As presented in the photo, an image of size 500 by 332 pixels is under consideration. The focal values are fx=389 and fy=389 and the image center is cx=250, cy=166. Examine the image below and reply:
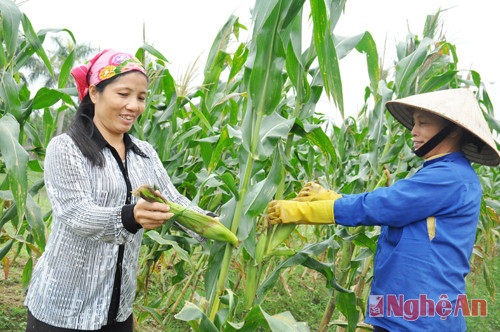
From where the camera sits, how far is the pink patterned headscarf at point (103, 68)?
5.26 feet

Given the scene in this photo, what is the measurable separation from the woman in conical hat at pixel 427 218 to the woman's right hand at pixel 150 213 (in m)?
0.56

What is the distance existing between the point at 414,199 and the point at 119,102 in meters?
1.33

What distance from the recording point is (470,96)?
1920mm

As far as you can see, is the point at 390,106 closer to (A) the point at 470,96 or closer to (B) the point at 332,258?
(A) the point at 470,96

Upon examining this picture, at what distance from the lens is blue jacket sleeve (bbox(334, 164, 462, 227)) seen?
1.73m

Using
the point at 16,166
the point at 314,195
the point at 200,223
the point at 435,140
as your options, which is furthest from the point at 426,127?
the point at 16,166

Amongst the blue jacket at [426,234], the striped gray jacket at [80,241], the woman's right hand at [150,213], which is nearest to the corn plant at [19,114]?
the striped gray jacket at [80,241]

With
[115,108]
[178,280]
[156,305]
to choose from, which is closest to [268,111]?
[115,108]

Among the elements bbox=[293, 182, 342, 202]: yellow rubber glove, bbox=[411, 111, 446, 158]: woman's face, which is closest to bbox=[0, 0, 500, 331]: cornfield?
bbox=[293, 182, 342, 202]: yellow rubber glove

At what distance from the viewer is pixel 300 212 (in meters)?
1.77

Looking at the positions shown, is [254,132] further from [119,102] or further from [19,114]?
[19,114]

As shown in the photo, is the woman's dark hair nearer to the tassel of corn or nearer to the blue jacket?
the tassel of corn

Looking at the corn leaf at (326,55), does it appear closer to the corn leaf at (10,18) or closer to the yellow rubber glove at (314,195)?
the yellow rubber glove at (314,195)

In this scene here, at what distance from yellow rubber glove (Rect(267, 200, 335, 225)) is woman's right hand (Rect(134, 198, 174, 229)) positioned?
1.79 feet
